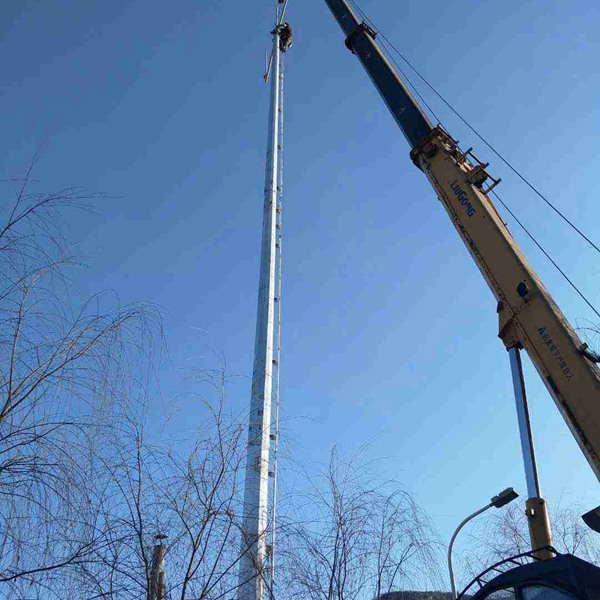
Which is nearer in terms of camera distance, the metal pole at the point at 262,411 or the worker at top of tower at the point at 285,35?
the metal pole at the point at 262,411

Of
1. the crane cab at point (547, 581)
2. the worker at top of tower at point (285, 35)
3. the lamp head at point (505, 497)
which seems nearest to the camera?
the crane cab at point (547, 581)

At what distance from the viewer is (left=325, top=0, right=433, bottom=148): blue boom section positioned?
43.8 feet

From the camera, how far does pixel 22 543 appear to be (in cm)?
587

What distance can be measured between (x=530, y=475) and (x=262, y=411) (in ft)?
13.9

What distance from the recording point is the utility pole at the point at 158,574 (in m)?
7.09

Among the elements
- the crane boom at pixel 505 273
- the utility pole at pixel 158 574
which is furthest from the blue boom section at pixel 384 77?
the utility pole at pixel 158 574

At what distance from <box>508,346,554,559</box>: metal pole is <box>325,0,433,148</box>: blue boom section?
17.6ft

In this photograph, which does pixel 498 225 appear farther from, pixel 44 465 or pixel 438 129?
pixel 44 465

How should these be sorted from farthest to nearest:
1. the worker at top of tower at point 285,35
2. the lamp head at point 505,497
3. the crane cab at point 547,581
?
the worker at top of tower at point 285,35, the lamp head at point 505,497, the crane cab at point 547,581

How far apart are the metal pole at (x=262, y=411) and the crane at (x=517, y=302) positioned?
130 inches

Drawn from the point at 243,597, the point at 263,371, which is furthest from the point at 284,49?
the point at 243,597

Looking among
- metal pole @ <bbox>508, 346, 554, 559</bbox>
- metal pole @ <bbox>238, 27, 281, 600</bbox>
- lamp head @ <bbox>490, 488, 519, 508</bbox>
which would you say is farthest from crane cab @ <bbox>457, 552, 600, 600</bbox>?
lamp head @ <bbox>490, 488, 519, 508</bbox>

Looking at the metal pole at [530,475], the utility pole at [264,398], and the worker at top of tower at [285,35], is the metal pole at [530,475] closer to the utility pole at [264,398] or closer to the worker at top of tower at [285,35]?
the utility pole at [264,398]

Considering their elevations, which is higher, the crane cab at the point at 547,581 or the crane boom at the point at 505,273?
the crane boom at the point at 505,273
